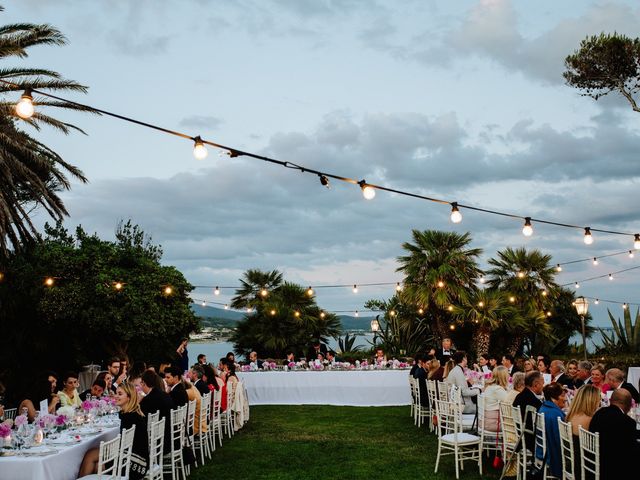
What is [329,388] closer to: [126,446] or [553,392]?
[553,392]

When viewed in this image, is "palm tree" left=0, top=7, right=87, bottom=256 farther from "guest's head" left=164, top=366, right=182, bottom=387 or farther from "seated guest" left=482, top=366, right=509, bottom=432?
"seated guest" left=482, top=366, right=509, bottom=432

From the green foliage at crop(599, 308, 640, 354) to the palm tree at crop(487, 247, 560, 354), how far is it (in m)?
3.62

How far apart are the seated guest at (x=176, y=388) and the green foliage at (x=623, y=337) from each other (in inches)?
499

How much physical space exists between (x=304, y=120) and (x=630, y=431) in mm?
13201

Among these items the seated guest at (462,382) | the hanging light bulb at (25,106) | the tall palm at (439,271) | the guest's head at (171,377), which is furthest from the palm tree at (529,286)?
the hanging light bulb at (25,106)

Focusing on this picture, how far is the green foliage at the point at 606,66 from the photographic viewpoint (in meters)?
15.6

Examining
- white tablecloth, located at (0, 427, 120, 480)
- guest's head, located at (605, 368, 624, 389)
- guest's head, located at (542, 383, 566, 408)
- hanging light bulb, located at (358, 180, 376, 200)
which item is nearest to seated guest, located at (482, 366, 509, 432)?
guest's head, located at (605, 368, 624, 389)

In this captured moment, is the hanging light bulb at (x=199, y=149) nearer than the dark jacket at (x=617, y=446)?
No

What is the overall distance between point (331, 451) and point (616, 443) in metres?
5.18

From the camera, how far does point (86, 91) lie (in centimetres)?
1337

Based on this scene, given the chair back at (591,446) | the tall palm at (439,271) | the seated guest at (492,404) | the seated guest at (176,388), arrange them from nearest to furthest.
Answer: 1. the chair back at (591,446)
2. the seated guest at (492,404)
3. the seated guest at (176,388)
4. the tall palm at (439,271)

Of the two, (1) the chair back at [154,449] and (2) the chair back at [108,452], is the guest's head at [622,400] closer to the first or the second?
(2) the chair back at [108,452]

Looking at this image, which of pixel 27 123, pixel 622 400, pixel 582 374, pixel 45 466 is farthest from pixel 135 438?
pixel 27 123

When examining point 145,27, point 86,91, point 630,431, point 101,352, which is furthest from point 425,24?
point 101,352
